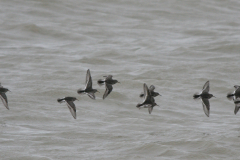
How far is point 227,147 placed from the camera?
12.8 metres

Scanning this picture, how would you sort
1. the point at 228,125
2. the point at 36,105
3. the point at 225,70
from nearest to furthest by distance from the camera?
the point at 228,125 < the point at 36,105 < the point at 225,70

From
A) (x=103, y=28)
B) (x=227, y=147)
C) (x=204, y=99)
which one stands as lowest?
(x=227, y=147)

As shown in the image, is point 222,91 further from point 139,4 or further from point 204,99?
point 139,4

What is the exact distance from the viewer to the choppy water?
12.8m

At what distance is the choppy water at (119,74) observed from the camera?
1276 cm

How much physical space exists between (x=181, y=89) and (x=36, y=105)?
4.70m

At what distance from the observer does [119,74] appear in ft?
61.2

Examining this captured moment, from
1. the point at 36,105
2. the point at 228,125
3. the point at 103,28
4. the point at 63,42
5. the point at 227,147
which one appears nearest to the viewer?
the point at 227,147

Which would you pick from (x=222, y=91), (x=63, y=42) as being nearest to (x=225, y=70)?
(x=222, y=91)

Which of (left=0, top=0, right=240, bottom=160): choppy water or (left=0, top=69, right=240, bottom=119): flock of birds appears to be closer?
(left=0, top=69, right=240, bottom=119): flock of birds

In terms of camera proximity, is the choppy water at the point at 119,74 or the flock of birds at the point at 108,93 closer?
the flock of birds at the point at 108,93

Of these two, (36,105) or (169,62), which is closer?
(36,105)

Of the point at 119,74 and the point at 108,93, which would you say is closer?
the point at 108,93

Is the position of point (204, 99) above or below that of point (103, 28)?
below
